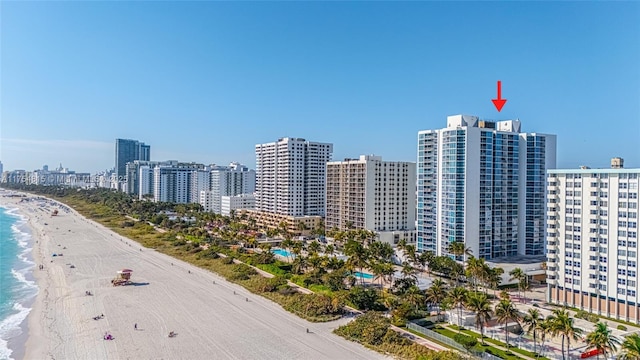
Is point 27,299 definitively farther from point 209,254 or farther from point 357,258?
point 357,258

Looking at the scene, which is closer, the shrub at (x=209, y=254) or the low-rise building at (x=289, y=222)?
the shrub at (x=209, y=254)

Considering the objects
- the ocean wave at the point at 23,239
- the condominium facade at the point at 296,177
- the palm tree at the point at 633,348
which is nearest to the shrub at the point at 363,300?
the palm tree at the point at 633,348

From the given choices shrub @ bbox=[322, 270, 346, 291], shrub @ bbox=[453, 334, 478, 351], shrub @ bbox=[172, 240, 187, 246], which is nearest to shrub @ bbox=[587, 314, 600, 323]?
shrub @ bbox=[453, 334, 478, 351]

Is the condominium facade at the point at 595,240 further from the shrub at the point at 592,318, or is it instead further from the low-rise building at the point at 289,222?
the low-rise building at the point at 289,222

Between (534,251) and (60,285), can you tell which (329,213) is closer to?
(534,251)

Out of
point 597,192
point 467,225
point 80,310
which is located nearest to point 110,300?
point 80,310

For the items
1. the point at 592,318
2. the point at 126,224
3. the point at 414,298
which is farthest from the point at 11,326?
the point at 126,224

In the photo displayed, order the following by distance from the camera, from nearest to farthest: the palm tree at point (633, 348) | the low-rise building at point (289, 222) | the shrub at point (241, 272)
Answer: the palm tree at point (633, 348), the shrub at point (241, 272), the low-rise building at point (289, 222)

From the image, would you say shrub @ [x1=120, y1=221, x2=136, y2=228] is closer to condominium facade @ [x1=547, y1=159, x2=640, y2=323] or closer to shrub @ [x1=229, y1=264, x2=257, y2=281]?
shrub @ [x1=229, y1=264, x2=257, y2=281]
